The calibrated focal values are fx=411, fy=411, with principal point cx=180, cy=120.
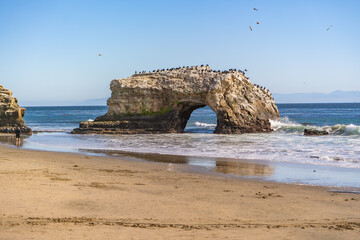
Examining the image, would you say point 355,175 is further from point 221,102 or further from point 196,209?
point 221,102

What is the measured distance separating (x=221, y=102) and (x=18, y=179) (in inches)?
865

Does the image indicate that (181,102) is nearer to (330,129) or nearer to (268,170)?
(330,129)

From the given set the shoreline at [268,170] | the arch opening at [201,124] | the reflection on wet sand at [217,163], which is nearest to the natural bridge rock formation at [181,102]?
the arch opening at [201,124]

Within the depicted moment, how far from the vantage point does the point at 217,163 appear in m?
15.8

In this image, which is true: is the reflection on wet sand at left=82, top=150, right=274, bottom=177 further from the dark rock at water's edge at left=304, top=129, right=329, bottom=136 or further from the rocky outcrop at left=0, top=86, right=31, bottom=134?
the rocky outcrop at left=0, top=86, right=31, bottom=134

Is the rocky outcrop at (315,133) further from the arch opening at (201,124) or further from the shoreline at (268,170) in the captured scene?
the shoreline at (268,170)

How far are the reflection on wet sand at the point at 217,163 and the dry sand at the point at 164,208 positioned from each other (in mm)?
1641

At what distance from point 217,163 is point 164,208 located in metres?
7.78

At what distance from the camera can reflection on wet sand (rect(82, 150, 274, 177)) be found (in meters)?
13.6

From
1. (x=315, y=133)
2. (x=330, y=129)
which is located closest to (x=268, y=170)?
(x=315, y=133)

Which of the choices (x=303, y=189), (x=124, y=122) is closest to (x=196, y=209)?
(x=303, y=189)

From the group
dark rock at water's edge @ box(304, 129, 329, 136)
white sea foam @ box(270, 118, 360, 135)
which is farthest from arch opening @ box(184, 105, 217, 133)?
dark rock at water's edge @ box(304, 129, 329, 136)

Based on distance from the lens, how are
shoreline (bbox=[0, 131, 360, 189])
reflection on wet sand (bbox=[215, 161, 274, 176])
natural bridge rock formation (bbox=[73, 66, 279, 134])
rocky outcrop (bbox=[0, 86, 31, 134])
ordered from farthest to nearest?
rocky outcrop (bbox=[0, 86, 31, 134]) < natural bridge rock formation (bbox=[73, 66, 279, 134]) < reflection on wet sand (bbox=[215, 161, 274, 176]) < shoreline (bbox=[0, 131, 360, 189])

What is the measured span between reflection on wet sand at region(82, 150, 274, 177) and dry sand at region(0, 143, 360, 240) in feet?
5.38
